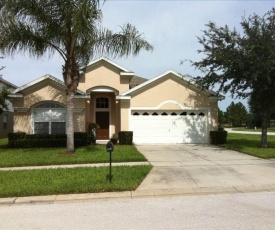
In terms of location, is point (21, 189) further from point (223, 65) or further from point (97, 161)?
point (223, 65)

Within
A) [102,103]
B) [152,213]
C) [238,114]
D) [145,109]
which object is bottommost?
[152,213]

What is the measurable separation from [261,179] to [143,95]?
13.8 meters

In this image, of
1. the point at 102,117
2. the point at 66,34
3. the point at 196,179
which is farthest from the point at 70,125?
the point at 102,117

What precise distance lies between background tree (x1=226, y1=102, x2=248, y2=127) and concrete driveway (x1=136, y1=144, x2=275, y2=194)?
71522mm

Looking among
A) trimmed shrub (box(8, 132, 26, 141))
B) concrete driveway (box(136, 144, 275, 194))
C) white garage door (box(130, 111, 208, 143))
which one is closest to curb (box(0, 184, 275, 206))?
concrete driveway (box(136, 144, 275, 194))

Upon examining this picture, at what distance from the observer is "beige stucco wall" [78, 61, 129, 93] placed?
24.9 meters

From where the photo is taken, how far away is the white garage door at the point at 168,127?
23.2 metres

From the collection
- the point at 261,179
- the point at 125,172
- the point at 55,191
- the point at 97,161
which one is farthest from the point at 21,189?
the point at 261,179

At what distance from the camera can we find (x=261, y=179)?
10.4 metres

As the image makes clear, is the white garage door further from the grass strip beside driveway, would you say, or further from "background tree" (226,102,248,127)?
"background tree" (226,102,248,127)

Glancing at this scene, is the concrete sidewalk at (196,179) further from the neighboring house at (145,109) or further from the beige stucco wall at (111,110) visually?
the beige stucco wall at (111,110)

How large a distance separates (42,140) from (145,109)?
704 cm

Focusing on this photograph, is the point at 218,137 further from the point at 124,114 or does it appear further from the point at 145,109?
the point at 124,114

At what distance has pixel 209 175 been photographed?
11.0 m
